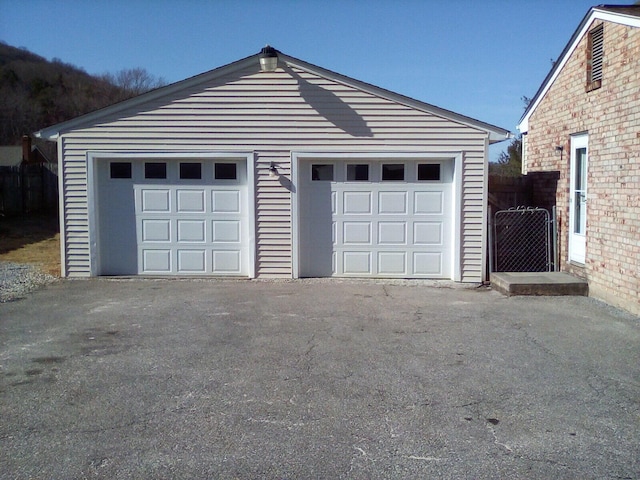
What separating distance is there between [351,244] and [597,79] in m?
4.67

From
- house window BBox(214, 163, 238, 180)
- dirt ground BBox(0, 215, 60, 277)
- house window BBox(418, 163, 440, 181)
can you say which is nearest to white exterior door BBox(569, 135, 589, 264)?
house window BBox(418, 163, 440, 181)

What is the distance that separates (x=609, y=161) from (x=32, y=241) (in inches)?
593

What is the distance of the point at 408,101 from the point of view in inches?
429

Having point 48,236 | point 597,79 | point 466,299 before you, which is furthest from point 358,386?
point 48,236

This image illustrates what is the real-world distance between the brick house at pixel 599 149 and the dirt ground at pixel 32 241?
29.9 ft

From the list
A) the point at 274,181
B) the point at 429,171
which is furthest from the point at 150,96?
the point at 429,171

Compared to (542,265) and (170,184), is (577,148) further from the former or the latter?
(170,184)

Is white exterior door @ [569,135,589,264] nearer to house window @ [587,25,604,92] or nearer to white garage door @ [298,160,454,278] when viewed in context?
house window @ [587,25,604,92]

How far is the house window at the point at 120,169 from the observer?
11430 millimetres

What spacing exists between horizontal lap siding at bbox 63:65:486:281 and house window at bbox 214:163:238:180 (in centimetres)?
36

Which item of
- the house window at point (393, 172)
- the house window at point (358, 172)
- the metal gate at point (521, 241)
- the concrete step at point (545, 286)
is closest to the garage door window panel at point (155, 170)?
the house window at point (358, 172)

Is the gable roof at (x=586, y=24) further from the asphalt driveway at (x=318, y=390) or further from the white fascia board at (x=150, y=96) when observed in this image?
the white fascia board at (x=150, y=96)

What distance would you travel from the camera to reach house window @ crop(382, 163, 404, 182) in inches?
444

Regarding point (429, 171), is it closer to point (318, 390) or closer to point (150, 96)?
point (150, 96)
